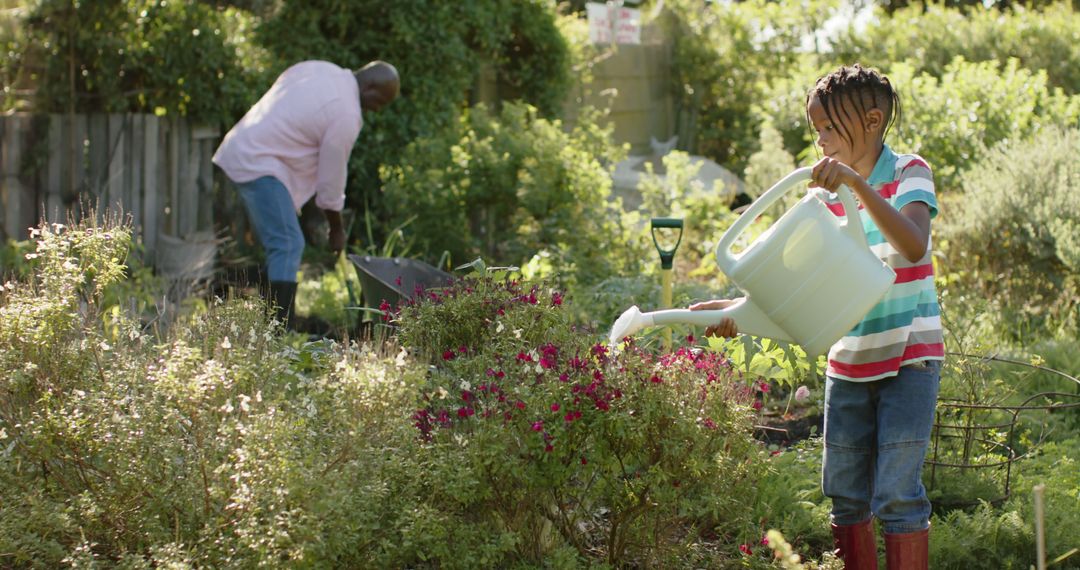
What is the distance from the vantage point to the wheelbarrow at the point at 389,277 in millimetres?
4578

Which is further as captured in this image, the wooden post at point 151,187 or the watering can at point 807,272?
the wooden post at point 151,187

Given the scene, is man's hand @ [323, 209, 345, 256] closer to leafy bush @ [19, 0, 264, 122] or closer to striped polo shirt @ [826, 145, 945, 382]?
leafy bush @ [19, 0, 264, 122]

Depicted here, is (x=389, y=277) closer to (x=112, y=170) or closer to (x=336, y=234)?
(x=336, y=234)

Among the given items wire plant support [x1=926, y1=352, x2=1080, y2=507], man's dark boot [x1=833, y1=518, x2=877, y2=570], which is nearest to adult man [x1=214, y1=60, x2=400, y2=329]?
wire plant support [x1=926, y1=352, x2=1080, y2=507]

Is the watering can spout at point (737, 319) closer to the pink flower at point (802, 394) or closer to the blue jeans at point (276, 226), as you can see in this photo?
the pink flower at point (802, 394)

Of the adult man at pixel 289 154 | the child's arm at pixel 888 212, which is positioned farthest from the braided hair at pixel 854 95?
the adult man at pixel 289 154

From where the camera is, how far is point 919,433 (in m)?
2.58

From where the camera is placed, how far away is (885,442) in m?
2.61

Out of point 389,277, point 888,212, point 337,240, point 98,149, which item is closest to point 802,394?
point 888,212

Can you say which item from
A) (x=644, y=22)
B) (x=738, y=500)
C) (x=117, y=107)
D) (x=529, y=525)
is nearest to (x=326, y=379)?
(x=529, y=525)

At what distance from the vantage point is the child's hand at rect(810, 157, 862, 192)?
2346 millimetres

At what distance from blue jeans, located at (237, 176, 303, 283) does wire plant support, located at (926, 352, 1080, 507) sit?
312 cm

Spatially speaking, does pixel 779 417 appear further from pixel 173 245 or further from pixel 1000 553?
pixel 173 245

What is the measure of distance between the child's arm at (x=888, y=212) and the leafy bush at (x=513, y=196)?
376 centimetres
